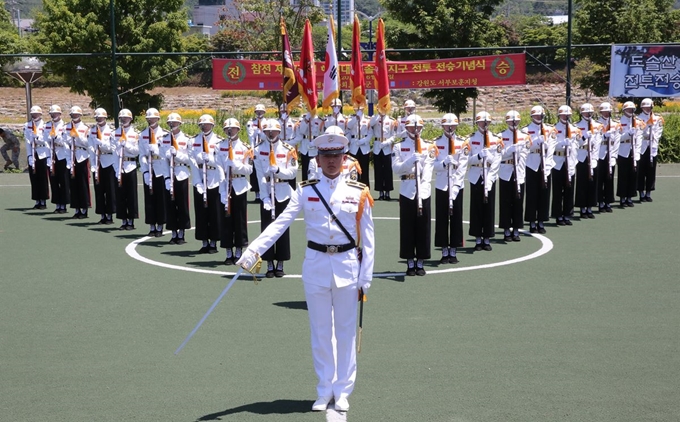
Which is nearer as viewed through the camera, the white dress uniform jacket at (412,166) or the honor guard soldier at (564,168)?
the white dress uniform jacket at (412,166)

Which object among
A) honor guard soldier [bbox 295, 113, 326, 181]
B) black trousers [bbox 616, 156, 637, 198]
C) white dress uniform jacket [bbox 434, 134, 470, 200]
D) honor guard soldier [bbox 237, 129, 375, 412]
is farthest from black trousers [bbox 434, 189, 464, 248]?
honor guard soldier [bbox 295, 113, 326, 181]

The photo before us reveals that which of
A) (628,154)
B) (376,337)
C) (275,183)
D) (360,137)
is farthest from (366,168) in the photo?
(376,337)

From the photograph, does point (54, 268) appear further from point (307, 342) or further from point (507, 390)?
point (507, 390)

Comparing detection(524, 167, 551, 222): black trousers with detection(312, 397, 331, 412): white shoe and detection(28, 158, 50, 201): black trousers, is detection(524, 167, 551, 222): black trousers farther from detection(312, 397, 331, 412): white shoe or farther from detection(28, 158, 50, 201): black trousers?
detection(28, 158, 50, 201): black trousers

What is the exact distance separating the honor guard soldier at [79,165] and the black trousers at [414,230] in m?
7.66

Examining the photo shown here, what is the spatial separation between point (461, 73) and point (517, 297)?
14053 millimetres

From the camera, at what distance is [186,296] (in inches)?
444

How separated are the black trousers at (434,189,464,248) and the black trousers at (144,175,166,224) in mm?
4686

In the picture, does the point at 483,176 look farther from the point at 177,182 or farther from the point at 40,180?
the point at 40,180

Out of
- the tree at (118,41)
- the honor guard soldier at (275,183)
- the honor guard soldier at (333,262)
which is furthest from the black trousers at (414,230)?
the tree at (118,41)

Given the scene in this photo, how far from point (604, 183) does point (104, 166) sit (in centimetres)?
919

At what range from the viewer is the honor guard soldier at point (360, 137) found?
20.8 m

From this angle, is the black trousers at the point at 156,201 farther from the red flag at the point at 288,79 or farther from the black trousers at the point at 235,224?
the red flag at the point at 288,79

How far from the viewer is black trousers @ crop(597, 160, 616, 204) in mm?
18203
